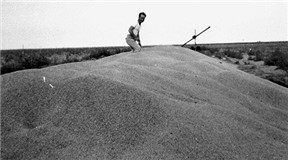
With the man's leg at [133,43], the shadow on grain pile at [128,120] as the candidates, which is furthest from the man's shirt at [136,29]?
the shadow on grain pile at [128,120]

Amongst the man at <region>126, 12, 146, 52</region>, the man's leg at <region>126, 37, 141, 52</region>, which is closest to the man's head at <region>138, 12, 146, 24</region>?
the man at <region>126, 12, 146, 52</region>

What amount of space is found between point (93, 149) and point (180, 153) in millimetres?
623

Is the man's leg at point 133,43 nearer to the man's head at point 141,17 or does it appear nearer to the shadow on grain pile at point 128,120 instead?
the man's head at point 141,17

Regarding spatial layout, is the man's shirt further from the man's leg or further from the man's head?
the man's leg

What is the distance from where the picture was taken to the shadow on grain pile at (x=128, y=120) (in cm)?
202

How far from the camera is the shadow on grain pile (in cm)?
202

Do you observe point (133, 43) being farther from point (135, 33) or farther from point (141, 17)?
point (141, 17)

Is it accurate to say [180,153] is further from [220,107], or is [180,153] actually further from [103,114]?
Result: [220,107]

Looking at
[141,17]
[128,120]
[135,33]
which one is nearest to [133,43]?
[135,33]

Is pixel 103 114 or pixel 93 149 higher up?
pixel 103 114

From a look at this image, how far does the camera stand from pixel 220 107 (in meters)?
2.89

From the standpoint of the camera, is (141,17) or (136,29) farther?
(136,29)

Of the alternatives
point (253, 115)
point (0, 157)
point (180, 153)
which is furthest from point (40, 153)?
point (253, 115)

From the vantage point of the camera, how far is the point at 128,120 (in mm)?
2252
